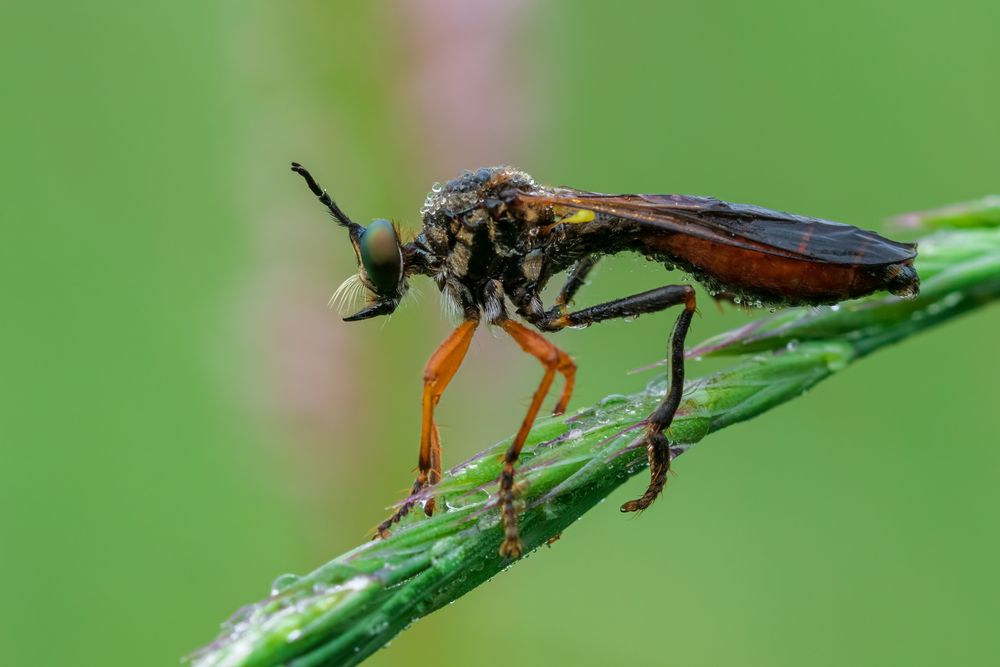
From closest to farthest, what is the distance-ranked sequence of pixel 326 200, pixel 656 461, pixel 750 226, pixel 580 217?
pixel 656 461
pixel 750 226
pixel 326 200
pixel 580 217

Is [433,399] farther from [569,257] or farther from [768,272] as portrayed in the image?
[768,272]

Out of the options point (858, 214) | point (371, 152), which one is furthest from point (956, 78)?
point (371, 152)

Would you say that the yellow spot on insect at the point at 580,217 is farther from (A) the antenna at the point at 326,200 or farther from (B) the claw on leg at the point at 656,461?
(B) the claw on leg at the point at 656,461

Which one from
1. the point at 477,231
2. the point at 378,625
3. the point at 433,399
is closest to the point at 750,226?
the point at 477,231

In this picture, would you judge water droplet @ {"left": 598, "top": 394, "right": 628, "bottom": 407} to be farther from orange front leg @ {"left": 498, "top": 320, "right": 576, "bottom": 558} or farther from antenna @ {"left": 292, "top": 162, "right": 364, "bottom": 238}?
antenna @ {"left": 292, "top": 162, "right": 364, "bottom": 238}

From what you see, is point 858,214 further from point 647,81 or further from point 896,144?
point 647,81

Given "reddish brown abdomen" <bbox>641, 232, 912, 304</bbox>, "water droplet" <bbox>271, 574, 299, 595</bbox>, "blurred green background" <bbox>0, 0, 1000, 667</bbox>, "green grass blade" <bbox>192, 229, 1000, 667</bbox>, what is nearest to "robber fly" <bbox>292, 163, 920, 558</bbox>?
"reddish brown abdomen" <bbox>641, 232, 912, 304</bbox>
